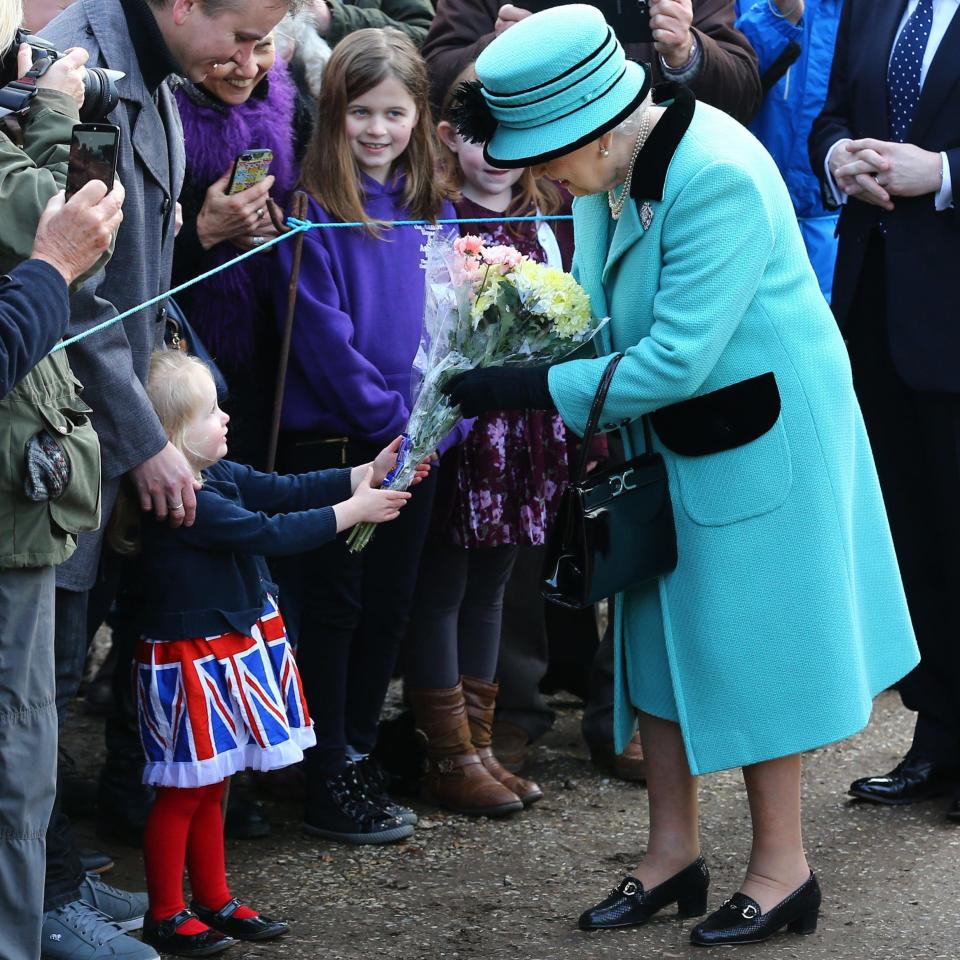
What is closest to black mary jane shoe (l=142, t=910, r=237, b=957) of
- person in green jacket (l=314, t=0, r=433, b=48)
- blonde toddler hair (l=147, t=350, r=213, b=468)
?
blonde toddler hair (l=147, t=350, r=213, b=468)

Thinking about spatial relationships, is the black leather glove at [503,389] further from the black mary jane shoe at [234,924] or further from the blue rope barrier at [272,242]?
the black mary jane shoe at [234,924]

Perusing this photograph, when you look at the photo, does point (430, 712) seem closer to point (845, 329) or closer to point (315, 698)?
point (315, 698)

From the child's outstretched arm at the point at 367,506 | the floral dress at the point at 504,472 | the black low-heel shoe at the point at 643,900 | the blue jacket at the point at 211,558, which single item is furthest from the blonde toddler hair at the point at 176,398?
the black low-heel shoe at the point at 643,900

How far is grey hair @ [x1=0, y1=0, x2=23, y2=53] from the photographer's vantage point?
243 cm

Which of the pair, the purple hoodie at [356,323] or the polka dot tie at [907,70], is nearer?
the purple hoodie at [356,323]

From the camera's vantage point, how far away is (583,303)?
133 inches

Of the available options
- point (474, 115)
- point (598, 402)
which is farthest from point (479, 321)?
point (474, 115)

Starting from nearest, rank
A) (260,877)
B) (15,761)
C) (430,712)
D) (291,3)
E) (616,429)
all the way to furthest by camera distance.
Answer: (15,761) → (291,3) → (616,429) → (260,877) → (430,712)

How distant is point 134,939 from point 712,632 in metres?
1.40

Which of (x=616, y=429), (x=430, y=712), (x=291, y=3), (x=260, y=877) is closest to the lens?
(x=291, y=3)

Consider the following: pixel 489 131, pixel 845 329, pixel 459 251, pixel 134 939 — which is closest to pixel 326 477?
pixel 459 251

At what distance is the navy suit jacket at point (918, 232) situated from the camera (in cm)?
426

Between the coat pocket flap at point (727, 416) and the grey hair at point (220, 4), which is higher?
the grey hair at point (220, 4)

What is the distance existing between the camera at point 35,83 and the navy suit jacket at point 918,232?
222 cm
